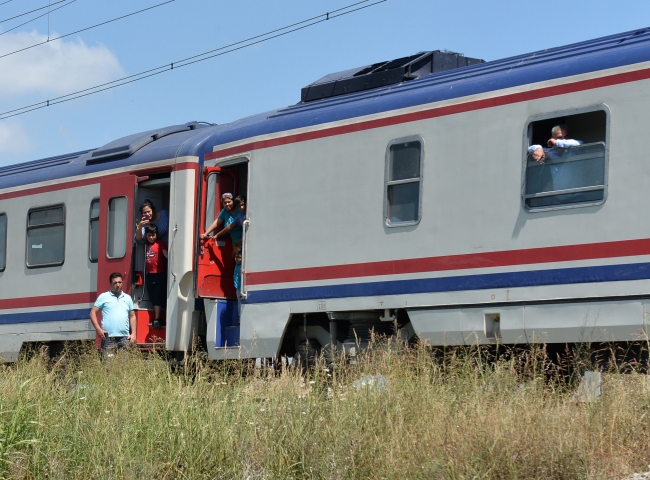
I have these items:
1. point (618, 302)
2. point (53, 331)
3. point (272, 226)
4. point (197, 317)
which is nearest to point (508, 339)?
point (618, 302)

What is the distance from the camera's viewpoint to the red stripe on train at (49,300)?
1427cm

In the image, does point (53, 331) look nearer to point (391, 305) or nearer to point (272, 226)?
point (272, 226)

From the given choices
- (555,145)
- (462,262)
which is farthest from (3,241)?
(555,145)

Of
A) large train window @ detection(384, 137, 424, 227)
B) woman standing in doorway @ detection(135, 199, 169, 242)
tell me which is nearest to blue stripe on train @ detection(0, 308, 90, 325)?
woman standing in doorway @ detection(135, 199, 169, 242)

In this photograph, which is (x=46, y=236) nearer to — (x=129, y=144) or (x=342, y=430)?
(x=129, y=144)

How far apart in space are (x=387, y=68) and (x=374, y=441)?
6.56 metres

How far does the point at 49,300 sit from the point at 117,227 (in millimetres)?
1916

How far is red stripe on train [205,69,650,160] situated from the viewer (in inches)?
344

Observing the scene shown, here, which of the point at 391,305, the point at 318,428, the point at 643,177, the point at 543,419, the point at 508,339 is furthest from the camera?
the point at 391,305

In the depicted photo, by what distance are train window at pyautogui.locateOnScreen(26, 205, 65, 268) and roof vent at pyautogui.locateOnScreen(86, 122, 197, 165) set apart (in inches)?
41.6

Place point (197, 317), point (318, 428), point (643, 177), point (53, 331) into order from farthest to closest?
point (53, 331), point (197, 317), point (643, 177), point (318, 428)

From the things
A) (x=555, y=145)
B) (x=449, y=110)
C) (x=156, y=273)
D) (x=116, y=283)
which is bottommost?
Answer: (x=116, y=283)

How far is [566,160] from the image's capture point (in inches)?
353

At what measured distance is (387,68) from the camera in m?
12.0
